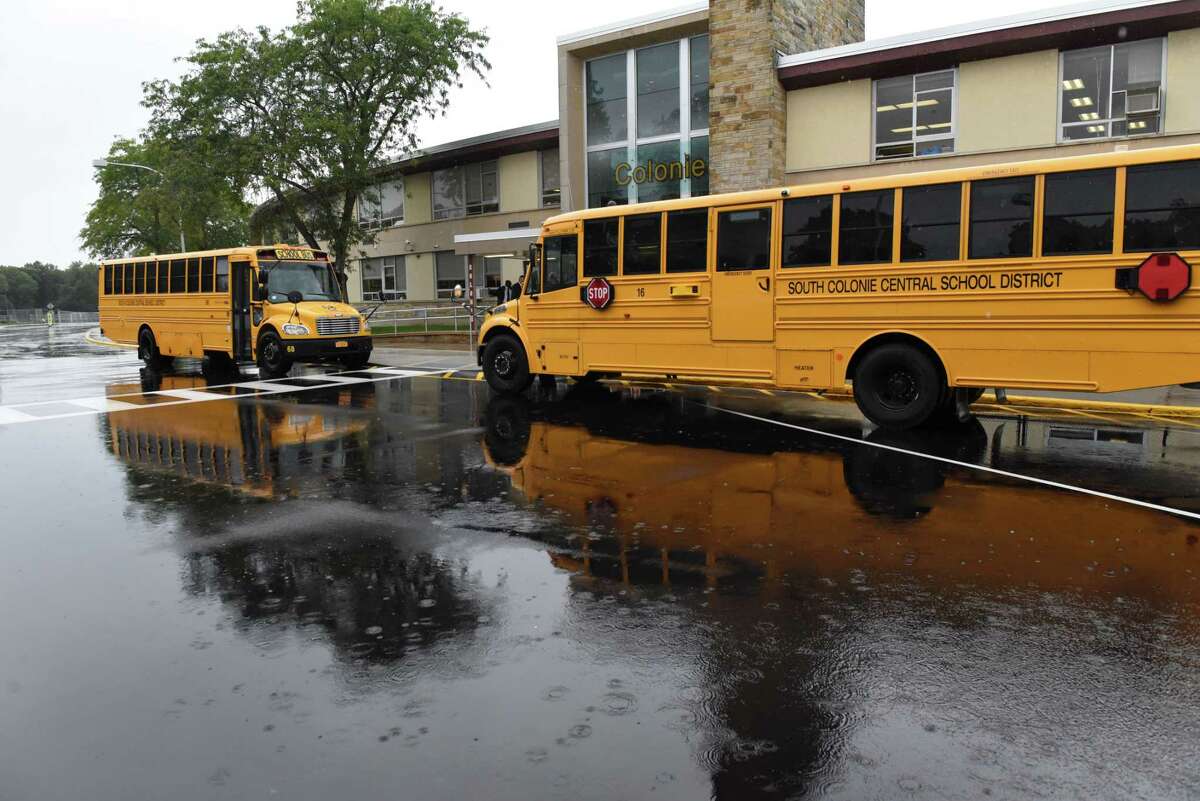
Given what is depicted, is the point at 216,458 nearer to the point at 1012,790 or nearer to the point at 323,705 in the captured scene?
the point at 323,705

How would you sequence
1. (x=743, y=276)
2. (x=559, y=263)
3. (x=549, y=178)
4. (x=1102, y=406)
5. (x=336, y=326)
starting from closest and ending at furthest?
(x=743, y=276) < (x=1102, y=406) < (x=559, y=263) < (x=336, y=326) < (x=549, y=178)

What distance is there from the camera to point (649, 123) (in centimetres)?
2703

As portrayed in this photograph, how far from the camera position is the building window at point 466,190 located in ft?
112

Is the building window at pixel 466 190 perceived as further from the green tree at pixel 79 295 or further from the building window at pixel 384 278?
the green tree at pixel 79 295

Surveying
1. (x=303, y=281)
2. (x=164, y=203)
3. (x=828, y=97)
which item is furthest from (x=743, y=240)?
(x=164, y=203)

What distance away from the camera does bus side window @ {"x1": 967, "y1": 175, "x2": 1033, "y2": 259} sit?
32.0 feet

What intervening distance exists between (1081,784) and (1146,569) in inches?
113

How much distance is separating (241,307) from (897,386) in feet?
47.1

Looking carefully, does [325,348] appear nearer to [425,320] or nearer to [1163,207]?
[425,320]

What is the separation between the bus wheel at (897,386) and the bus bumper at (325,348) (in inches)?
468

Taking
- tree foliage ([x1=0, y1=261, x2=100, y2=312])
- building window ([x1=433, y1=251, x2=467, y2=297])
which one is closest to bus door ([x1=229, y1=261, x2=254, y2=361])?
building window ([x1=433, y1=251, x2=467, y2=297])

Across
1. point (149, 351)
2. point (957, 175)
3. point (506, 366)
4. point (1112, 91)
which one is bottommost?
point (506, 366)

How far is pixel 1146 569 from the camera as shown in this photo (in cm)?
527

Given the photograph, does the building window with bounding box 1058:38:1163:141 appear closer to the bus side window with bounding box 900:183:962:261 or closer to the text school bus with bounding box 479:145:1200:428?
the text school bus with bounding box 479:145:1200:428
